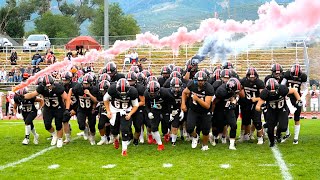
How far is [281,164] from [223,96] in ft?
7.97

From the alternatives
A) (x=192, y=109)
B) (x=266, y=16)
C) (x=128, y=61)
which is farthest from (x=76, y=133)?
(x=128, y=61)

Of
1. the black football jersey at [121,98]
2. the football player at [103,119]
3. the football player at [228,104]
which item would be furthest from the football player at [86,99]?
the football player at [228,104]

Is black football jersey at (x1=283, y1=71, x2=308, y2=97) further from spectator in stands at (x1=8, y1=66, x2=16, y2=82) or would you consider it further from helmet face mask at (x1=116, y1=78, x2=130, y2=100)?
spectator in stands at (x1=8, y1=66, x2=16, y2=82)

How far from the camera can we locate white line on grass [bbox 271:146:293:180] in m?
8.73

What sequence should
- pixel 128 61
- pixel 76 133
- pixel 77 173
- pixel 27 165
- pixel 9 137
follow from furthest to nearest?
1. pixel 128 61
2. pixel 76 133
3. pixel 9 137
4. pixel 27 165
5. pixel 77 173

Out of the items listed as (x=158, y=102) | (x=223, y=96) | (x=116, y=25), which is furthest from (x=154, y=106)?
(x=116, y=25)

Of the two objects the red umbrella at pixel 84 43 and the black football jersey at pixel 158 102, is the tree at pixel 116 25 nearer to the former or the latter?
the red umbrella at pixel 84 43

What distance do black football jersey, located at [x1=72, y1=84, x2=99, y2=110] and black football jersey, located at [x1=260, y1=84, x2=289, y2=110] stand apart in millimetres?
3696

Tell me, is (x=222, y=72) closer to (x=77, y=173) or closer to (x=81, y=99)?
(x=81, y=99)

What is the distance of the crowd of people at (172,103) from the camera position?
453 inches

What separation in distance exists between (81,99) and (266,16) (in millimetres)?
4737

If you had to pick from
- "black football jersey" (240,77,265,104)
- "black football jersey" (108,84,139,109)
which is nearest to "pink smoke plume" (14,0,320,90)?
"black football jersey" (240,77,265,104)

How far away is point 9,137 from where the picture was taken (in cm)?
1488

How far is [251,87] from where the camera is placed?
12.4m
